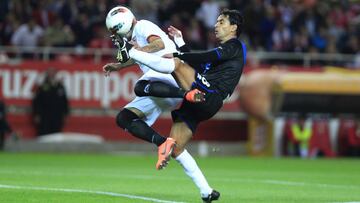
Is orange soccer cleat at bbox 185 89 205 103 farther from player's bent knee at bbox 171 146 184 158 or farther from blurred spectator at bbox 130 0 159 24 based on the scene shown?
blurred spectator at bbox 130 0 159 24

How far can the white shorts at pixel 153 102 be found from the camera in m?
11.8

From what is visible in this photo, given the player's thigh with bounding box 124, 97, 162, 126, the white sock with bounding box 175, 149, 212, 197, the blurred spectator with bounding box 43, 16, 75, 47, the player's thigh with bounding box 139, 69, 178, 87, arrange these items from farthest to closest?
the blurred spectator with bounding box 43, 16, 75, 47
the player's thigh with bounding box 124, 97, 162, 126
the player's thigh with bounding box 139, 69, 178, 87
the white sock with bounding box 175, 149, 212, 197

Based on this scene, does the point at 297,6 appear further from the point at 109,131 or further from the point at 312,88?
the point at 109,131

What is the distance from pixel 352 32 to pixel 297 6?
1711 millimetres

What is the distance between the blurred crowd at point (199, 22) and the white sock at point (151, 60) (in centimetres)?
1381

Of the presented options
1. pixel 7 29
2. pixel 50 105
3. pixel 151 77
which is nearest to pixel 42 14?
pixel 7 29

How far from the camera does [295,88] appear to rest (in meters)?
A: 26.0

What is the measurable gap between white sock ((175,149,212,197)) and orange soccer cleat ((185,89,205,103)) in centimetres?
69

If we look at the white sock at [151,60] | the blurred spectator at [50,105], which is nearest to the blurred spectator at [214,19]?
the blurred spectator at [50,105]

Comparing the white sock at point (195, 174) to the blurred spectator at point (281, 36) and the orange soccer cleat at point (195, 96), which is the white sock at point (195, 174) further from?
the blurred spectator at point (281, 36)

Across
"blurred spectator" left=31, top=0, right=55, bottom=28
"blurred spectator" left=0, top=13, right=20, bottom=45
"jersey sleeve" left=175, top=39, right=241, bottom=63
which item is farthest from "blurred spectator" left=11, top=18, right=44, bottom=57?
"jersey sleeve" left=175, top=39, right=241, bottom=63

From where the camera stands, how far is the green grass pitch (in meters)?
12.1

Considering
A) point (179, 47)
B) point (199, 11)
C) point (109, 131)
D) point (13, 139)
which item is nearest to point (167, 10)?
point (199, 11)

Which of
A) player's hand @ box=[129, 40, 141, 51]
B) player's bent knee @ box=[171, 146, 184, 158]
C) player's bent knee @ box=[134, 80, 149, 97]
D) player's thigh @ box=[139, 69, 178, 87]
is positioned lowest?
player's bent knee @ box=[171, 146, 184, 158]
